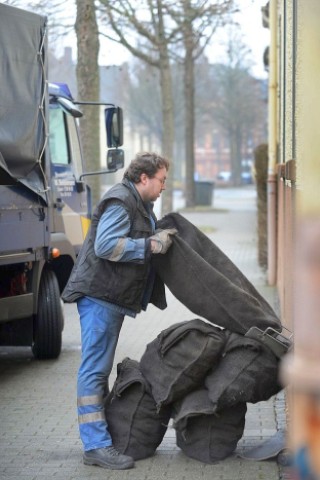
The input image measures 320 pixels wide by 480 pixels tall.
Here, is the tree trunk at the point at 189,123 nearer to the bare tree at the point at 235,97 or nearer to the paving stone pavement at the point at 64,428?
the paving stone pavement at the point at 64,428

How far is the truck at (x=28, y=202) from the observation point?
7.72 meters

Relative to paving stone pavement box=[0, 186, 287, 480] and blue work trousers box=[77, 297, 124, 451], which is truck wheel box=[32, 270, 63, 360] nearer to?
paving stone pavement box=[0, 186, 287, 480]

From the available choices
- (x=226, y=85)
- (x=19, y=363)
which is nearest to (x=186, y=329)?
(x=19, y=363)

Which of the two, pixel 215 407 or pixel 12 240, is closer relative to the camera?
pixel 215 407

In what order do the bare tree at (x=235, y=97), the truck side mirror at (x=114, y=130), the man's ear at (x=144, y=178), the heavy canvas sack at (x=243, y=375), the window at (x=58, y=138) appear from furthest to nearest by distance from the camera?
1. the bare tree at (x=235, y=97)
2. the window at (x=58, y=138)
3. the truck side mirror at (x=114, y=130)
4. the man's ear at (x=144, y=178)
5. the heavy canvas sack at (x=243, y=375)

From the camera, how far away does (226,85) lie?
194 feet

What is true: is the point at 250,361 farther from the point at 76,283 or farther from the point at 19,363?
the point at 19,363

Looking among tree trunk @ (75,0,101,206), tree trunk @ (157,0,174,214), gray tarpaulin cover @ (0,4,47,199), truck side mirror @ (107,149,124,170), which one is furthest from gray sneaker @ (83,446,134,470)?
tree trunk @ (157,0,174,214)

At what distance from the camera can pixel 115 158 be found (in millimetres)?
9648

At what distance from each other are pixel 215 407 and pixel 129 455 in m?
0.63

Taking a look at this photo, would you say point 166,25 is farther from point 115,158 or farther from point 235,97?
point 235,97

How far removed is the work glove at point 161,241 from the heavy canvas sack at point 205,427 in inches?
29.6

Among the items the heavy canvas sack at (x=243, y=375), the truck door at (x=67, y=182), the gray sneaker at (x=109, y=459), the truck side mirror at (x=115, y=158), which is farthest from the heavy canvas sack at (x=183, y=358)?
the truck side mirror at (x=115, y=158)

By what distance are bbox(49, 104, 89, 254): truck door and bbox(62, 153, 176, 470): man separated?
3875mm
